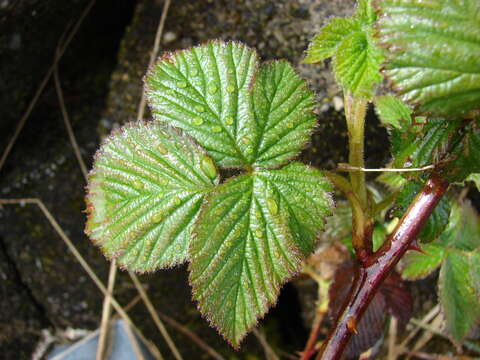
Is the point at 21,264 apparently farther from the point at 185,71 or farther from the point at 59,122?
the point at 185,71

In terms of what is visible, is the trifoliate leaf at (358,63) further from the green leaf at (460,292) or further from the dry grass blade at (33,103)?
the dry grass blade at (33,103)

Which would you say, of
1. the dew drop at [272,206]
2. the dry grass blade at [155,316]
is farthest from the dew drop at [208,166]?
the dry grass blade at [155,316]

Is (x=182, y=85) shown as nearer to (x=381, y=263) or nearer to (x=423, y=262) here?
(x=381, y=263)

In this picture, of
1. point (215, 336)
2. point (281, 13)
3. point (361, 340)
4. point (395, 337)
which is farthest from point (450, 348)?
point (281, 13)

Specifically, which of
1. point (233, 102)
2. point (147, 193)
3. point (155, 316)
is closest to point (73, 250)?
point (155, 316)

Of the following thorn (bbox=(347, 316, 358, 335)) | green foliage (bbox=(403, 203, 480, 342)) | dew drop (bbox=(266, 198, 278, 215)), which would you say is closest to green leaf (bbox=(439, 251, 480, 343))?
green foliage (bbox=(403, 203, 480, 342))

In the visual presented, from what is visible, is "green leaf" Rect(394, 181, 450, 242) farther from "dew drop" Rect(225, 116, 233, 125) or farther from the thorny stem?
"dew drop" Rect(225, 116, 233, 125)

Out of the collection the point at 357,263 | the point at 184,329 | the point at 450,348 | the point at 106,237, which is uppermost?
the point at 106,237

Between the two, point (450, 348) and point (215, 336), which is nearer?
point (450, 348)
